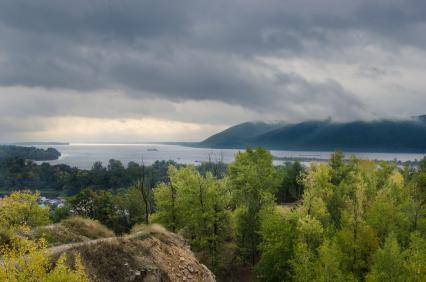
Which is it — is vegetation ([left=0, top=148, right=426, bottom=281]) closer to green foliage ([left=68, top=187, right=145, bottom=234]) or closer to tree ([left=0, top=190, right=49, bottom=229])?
tree ([left=0, top=190, right=49, bottom=229])

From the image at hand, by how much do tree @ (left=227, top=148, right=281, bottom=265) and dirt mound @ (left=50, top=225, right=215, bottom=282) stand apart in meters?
12.6

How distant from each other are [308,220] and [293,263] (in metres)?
5.42

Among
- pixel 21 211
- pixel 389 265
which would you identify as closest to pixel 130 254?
pixel 389 265

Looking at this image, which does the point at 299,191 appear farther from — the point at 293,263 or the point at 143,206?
the point at 293,263

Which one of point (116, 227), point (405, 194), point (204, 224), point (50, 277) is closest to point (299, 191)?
point (405, 194)

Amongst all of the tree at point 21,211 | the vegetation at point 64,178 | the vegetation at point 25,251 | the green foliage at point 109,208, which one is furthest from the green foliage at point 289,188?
the vegetation at point 64,178

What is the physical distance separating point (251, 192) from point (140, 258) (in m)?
24.4

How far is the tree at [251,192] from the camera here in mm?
46188

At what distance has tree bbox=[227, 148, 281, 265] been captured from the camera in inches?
1818

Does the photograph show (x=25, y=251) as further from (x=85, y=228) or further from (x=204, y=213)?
(x=204, y=213)

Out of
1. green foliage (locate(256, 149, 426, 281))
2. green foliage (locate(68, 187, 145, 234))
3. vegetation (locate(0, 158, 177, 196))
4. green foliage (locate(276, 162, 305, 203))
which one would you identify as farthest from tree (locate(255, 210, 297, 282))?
vegetation (locate(0, 158, 177, 196))

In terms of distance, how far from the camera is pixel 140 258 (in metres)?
28.7

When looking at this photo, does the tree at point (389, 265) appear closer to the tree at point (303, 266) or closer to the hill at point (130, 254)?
the tree at point (303, 266)

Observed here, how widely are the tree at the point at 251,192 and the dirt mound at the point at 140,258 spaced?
41.4 feet
